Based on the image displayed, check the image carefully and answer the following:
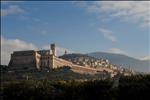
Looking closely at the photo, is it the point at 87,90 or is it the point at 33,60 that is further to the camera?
the point at 33,60

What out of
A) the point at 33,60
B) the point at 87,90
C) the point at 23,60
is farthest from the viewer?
the point at 23,60

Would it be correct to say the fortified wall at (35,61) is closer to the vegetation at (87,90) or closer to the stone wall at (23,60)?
the stone wall at (23,60)

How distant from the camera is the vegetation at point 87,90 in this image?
37.4 metres

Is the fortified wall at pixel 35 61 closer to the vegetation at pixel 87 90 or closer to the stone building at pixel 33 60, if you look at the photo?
the stone building at pixel 33 60

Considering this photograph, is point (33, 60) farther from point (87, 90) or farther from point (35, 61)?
point (87, 90)

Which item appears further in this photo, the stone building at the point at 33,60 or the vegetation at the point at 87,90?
the stone building at the point at 33,60

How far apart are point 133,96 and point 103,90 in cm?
349

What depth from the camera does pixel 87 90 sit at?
41.1 m

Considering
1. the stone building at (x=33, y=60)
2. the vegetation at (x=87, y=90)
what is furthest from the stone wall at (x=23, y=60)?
the vegetation at (x=87, y=90)

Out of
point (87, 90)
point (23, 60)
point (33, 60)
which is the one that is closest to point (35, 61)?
point (33, 60)

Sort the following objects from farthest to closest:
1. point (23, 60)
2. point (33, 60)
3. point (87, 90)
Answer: point (23, 60)
point (33, 60)
point (87, 90)

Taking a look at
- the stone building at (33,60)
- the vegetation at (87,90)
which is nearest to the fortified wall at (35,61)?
the stone building at (33,60)

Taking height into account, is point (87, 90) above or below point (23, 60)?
below

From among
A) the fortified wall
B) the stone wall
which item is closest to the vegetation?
the fortified wall
